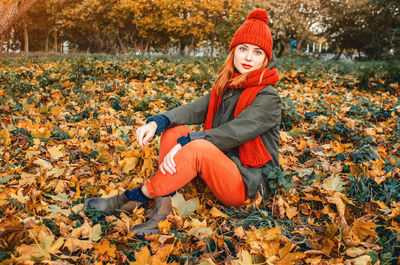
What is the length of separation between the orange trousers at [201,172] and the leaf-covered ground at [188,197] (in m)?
0.19

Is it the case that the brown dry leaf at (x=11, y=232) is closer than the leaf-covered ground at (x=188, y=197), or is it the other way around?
the brown dry leaf at (x=11, y=232)

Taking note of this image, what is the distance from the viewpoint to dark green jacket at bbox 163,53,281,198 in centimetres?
184

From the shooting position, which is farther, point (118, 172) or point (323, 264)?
point (118, 172)

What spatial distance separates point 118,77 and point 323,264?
502 cm

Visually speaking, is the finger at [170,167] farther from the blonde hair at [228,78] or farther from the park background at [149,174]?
the blonde hair at [228,78]

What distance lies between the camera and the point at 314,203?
7.24 feet

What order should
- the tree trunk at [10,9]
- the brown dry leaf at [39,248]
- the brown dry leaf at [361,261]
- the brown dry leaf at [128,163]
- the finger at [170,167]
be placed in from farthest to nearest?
the tree trunk at [10,9] < the brown dry leaf at [128,163] < the finger at [170,167] < the brown dry leaf at [361,261] < the brown dry leaf at [39,248]

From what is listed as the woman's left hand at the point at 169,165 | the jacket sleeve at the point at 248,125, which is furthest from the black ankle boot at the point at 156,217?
the jacket sleeve at the point at 248,125

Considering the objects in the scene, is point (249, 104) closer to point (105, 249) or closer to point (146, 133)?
point (146, 133)

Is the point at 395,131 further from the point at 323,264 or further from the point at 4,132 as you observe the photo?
the point at 4,132

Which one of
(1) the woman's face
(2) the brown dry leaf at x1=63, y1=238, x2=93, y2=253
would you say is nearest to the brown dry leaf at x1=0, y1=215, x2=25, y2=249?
(2) the brown dry leaf at x1=63, y1=238, x2=93, y2=253

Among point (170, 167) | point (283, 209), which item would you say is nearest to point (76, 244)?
point (170, 167)

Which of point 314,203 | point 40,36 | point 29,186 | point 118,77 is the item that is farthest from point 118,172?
point 40,36

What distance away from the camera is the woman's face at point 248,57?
6.81 ft
